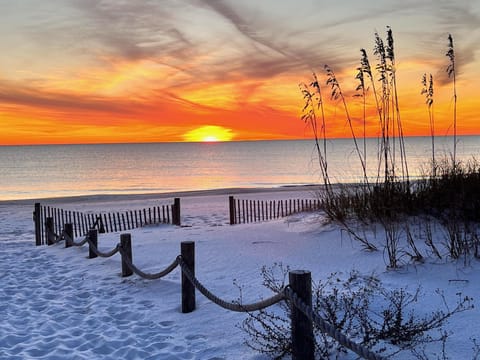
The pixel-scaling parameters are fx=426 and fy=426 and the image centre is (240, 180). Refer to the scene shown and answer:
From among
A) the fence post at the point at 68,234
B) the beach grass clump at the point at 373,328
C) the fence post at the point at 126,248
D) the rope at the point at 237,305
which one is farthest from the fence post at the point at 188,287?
the fence post at the point at 68,234

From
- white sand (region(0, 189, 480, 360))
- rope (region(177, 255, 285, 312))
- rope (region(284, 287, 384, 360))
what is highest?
rope (region(284, 287, 384, 360))

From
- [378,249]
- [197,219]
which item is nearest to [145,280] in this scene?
[378,249]

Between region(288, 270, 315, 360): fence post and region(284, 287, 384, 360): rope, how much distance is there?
0.07 meters

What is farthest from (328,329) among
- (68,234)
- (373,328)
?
(68,234)

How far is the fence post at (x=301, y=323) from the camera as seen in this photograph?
142 inches

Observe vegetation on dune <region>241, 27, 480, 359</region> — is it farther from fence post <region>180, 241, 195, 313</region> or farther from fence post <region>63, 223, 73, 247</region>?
fence post <region>63, 223, 73, 247</region>

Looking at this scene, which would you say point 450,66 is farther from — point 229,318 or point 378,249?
point 229,318

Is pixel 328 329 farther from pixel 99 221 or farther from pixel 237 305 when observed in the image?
pixel 99 221

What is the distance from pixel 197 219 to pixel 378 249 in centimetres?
1378

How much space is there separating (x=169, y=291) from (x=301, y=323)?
3.63 m

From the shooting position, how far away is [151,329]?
5.39 meters

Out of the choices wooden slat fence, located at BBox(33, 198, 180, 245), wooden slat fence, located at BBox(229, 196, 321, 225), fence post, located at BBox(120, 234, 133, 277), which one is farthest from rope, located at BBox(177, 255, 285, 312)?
wooden slat fence, located at BBox(33, 198, 180, 245)

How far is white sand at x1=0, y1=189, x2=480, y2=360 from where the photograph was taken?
15.7 feet

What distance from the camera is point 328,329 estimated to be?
320cm
